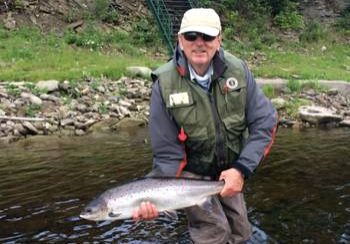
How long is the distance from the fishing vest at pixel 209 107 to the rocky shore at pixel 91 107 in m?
10.7

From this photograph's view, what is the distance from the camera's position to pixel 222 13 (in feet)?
99.2

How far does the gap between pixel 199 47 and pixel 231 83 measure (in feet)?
1.51

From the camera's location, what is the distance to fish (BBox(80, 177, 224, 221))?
4.82m

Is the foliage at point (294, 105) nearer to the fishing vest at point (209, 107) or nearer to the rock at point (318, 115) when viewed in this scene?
the rock at point (318, 115)

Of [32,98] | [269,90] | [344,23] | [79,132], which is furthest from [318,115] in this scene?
[344,23]

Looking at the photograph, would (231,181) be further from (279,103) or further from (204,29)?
(279,103)

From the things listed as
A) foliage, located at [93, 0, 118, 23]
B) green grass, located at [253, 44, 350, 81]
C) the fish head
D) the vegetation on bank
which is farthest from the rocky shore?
the fish head

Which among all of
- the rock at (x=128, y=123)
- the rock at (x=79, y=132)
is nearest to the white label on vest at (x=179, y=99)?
the rock at (x=79, y=132)

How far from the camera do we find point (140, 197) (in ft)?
15.9

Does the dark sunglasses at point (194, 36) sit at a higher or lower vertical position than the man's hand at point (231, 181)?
higher

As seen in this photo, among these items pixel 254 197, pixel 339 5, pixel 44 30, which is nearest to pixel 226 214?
pixel 254 197

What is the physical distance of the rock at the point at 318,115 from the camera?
1730cm

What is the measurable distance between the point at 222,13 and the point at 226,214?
2521 cm

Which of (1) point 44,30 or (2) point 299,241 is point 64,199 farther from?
(1) point 44,30
